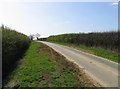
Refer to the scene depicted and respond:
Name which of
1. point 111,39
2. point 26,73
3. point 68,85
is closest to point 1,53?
point 26,73

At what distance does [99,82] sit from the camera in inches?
422

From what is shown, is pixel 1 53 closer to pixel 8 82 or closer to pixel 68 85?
pixel 8 82

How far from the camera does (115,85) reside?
401 inches

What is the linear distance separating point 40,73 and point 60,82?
2503 millimetres

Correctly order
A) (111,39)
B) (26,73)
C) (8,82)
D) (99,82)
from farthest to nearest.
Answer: (111,39) < (26,73) < (8,82) < (99,82)

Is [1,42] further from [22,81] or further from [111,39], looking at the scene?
[111,39]

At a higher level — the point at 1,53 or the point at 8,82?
the point at 1,53

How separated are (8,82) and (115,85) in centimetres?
517

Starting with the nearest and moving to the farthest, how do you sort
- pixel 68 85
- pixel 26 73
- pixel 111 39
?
pixel 68 85, pixel 26 73, pixel 111 39

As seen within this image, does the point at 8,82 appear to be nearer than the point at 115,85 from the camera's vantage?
No

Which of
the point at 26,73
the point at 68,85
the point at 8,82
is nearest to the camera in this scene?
the point at 68,85

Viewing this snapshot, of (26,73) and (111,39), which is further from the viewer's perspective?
(111,39)

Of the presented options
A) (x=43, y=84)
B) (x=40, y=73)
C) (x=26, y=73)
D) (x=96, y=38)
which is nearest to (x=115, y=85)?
(x=43, y=84)

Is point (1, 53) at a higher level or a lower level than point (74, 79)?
higher
